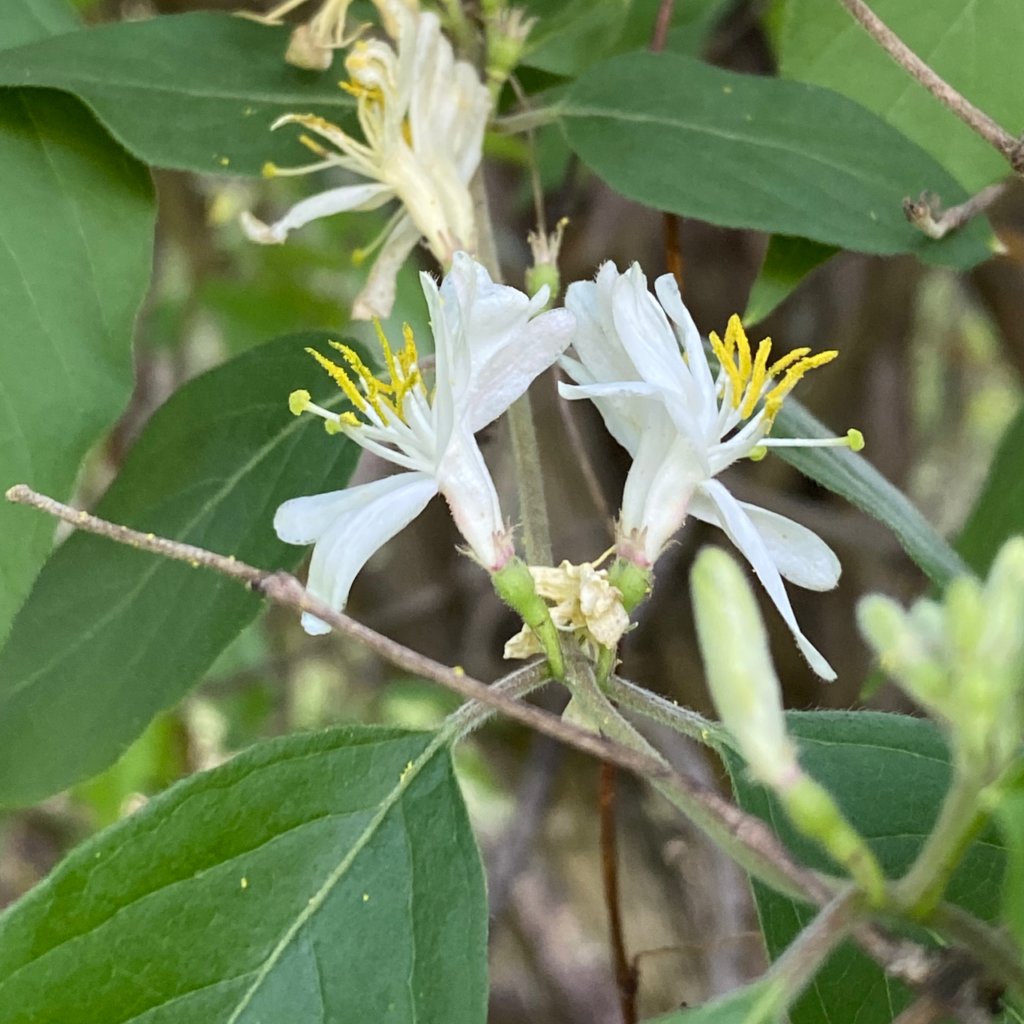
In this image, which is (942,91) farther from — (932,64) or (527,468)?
(527,468)

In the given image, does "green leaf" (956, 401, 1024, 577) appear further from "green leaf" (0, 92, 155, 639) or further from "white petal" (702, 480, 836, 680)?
"green leaf" (0, 92, 155, 639)

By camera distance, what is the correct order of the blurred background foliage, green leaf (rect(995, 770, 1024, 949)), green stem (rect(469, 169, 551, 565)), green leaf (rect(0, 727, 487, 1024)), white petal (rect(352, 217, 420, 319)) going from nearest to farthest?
1. green leaf (rect(995, 770, 1024, 949))
2. green leaf (rect(0, 727, 487, 1024))
3. green stem (rect(469, 169, 551, 565))
4. white petal (rect(352, 217, 420, 319))
5. the blurred background foliage

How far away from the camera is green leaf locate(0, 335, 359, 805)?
554 mm

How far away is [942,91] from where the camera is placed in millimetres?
489

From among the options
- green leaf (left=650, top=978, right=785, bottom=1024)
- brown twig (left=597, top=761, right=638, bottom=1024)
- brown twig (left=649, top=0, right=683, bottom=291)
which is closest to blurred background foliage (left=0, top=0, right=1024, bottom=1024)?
brown twig (left=649, top=0, right=683, bottom=291)

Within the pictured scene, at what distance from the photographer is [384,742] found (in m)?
0.45

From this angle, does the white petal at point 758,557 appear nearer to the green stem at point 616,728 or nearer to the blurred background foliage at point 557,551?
the green stem at point 616,728

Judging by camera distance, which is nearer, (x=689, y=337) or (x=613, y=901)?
(x=689, y=337)

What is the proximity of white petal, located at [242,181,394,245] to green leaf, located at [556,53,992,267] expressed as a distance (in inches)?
4.8

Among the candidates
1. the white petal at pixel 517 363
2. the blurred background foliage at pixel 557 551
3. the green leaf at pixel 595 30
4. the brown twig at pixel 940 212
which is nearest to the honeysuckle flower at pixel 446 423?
the white petal at pixel 517 363

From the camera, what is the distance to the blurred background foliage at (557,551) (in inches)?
49.9

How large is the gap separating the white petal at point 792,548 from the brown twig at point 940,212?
0.57 ft

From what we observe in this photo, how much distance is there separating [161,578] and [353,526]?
0.63 feet

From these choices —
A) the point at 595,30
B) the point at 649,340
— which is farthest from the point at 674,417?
the point at 595,30
